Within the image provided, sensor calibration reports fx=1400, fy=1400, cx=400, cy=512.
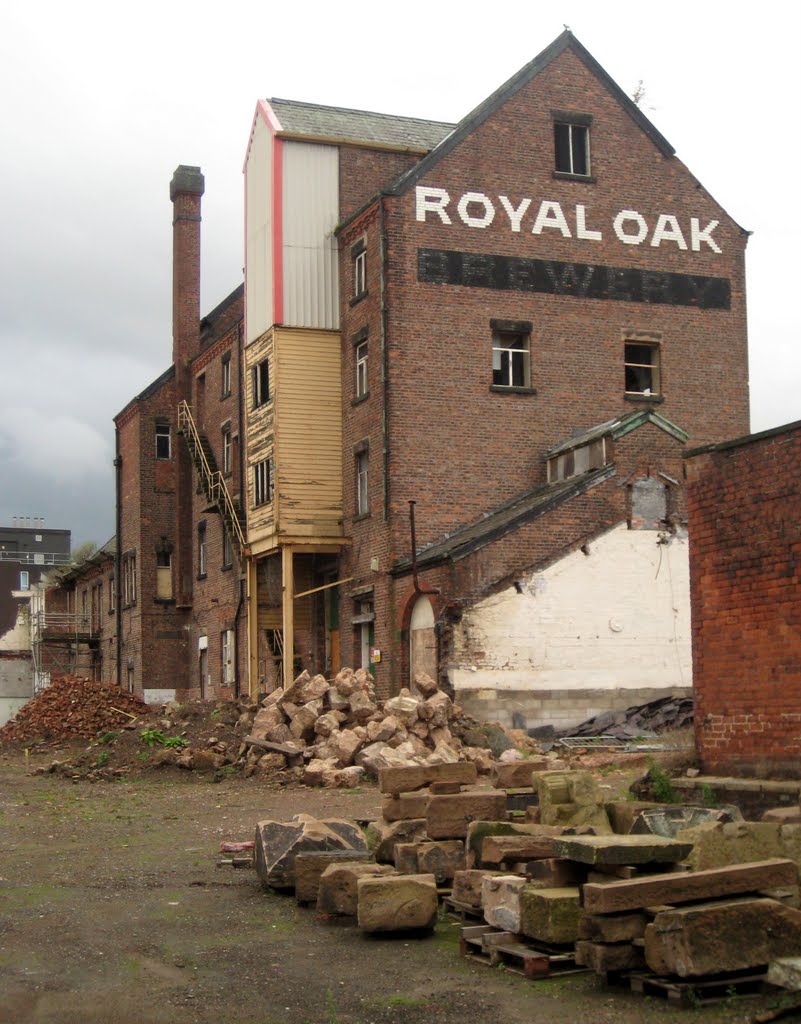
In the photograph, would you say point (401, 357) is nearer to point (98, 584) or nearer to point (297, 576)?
point (297, 576)

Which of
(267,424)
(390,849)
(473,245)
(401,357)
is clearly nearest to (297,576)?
(267,424)

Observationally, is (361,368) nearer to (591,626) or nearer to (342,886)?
(591,626)

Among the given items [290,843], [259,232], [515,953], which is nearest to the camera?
[515,953]

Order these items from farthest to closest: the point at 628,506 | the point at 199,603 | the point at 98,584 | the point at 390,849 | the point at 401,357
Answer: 1. the point at 98,584
2. the point at 199,603
3. the point at 401,357
4. the point at 628,506
5. the point at 390,849

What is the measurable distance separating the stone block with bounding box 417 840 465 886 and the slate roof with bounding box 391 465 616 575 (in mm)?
15672

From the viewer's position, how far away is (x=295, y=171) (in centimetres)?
3331

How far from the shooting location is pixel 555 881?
966 centimetres

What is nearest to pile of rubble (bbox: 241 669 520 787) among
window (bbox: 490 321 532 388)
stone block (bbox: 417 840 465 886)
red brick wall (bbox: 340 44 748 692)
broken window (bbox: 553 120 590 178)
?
red brick wall (bbox: 340 44 748 692)

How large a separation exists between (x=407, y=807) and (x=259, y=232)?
23.4 meters

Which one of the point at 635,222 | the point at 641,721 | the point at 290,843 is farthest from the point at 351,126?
the point at 290,843

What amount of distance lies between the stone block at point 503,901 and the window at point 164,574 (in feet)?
121

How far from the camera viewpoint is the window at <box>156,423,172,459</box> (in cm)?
4700

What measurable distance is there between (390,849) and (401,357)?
1915 cm

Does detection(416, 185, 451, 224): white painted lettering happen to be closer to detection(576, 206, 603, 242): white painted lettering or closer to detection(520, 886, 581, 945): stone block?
detection(576, 206, 603, 242): white painted lettering
